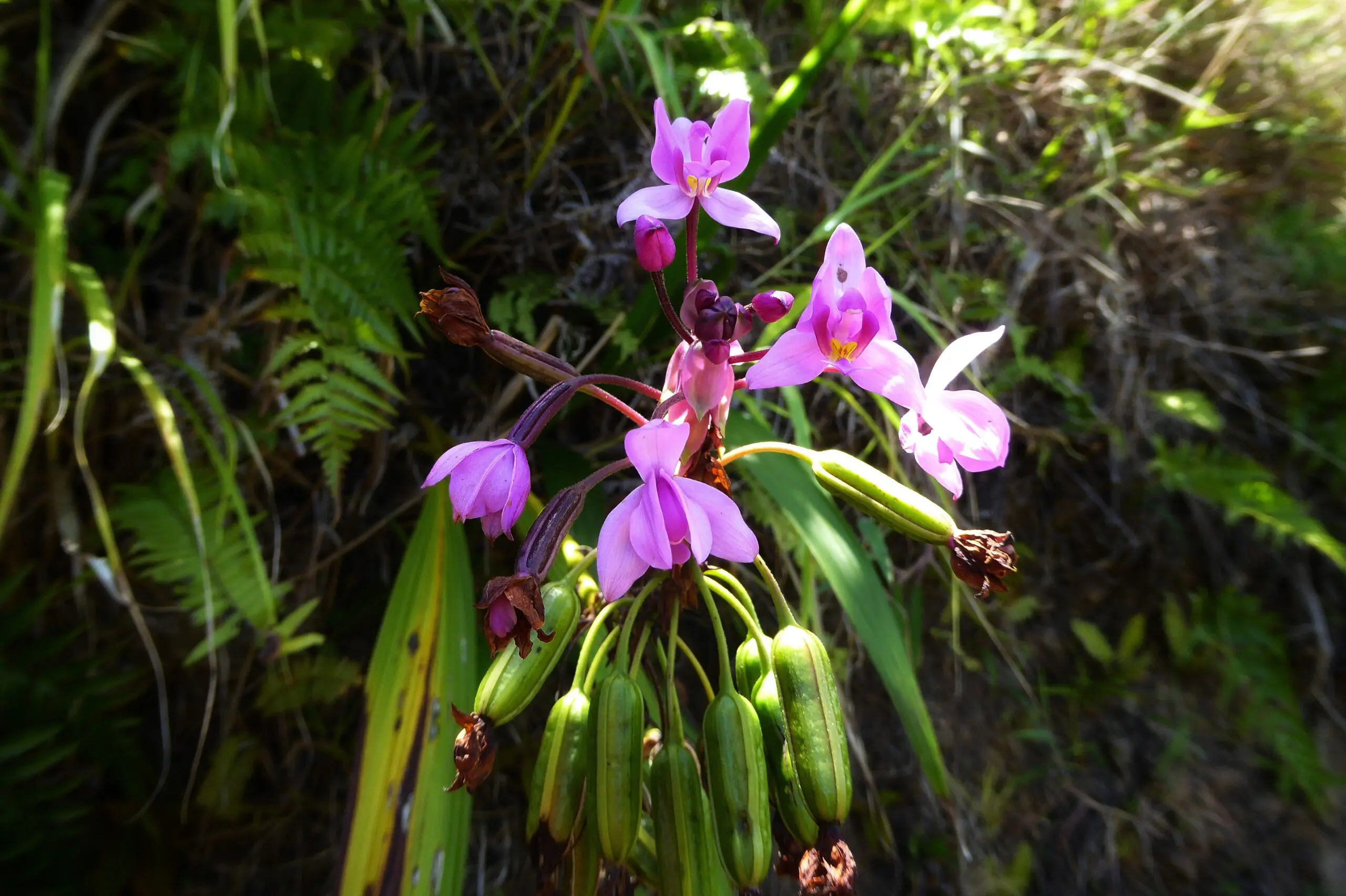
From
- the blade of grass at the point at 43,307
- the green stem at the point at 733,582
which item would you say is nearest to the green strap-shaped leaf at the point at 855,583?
the green stem at the point at 733,582

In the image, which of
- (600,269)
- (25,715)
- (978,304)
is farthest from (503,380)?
(978,304)

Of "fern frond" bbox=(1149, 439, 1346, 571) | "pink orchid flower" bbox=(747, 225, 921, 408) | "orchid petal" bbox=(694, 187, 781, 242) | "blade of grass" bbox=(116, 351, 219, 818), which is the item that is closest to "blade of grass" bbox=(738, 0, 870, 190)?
"orchid petal" bbox=(694, 187, 781, 242)

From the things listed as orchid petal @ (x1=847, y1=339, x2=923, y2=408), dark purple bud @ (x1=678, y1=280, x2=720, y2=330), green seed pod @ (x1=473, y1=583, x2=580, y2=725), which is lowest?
green seed pod @ (x1=473, y1=583, x2=580, y2=725)

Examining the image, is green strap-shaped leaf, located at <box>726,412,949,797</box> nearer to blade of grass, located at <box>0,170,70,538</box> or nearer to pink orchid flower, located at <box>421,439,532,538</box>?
pink orchid flower, located at <box>421,439,532,538</box>

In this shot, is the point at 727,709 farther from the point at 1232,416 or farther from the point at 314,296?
the point at 1232,416

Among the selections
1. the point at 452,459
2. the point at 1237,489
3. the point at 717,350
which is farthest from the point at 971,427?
the point at 1237,489

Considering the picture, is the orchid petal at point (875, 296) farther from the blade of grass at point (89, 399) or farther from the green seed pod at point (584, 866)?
the blade of grass at point (89, 399)
